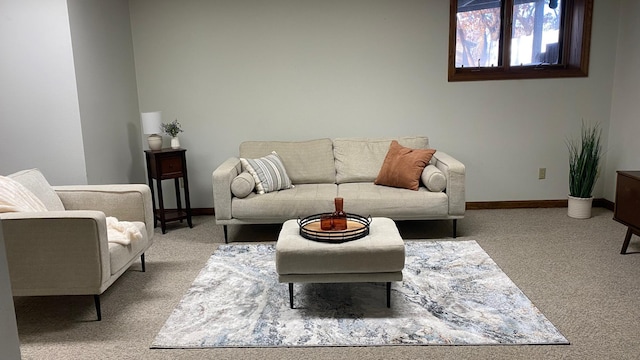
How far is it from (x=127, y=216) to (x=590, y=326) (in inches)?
116

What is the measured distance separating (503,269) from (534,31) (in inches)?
109

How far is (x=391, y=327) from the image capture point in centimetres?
267

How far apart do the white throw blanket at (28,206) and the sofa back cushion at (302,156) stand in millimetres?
1708

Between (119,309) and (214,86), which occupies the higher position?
(214,86)

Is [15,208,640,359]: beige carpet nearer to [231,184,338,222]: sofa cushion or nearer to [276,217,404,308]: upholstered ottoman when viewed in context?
[231,184,338,222]: sofa cushion

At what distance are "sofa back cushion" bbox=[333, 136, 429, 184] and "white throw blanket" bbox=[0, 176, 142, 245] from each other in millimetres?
2081

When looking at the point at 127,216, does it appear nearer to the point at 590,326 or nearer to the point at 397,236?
the point at 397,236

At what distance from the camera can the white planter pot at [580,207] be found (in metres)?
4.63

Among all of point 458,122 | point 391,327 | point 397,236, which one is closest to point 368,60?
point 458,122

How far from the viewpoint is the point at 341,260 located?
2764 mm

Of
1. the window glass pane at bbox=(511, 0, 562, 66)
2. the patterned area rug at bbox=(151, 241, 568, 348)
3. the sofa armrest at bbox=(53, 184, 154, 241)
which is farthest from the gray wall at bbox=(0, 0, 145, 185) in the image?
the window glass pane at bbox=(511, 0, 562, 66)

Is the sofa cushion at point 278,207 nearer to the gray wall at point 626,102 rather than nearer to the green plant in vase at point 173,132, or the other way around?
the green plant in vase at point 173,132

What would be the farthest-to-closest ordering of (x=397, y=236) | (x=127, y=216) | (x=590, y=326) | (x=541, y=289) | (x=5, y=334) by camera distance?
(x=127, y=216), (x=541, y=289), (x=397, y=236), (x=590, y=326), (x=5, y=334)

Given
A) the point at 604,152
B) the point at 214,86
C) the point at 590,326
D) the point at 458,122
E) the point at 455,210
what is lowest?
the point at 590,326
